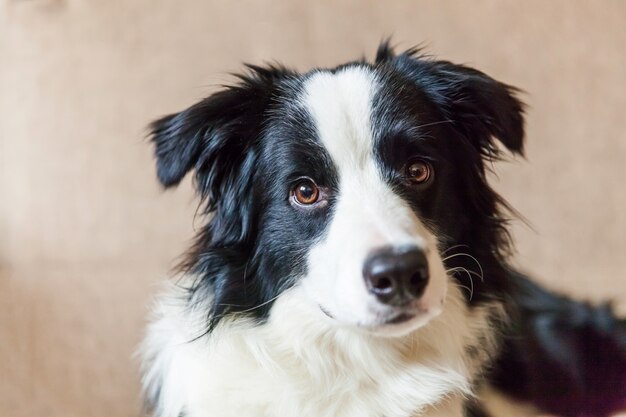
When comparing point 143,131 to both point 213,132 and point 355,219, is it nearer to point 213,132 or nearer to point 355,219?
point 213,132

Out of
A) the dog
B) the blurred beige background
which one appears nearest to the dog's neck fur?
the dog

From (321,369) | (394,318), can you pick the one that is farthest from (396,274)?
(321,369)

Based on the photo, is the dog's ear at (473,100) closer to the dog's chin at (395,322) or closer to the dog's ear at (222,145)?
the dog's ear at (222,145)

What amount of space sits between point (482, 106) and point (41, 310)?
146 cm

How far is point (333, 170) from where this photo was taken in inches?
63.0

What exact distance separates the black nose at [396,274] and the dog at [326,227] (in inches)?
5.0

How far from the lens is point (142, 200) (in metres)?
2.50

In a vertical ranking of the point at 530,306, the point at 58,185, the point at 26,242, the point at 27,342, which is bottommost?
the point at 530,306

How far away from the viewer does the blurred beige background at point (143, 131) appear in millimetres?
2324

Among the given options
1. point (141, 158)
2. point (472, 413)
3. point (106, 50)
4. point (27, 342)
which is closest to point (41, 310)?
point (27, 342)

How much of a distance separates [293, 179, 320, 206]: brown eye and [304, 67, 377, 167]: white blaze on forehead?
3.2 inches

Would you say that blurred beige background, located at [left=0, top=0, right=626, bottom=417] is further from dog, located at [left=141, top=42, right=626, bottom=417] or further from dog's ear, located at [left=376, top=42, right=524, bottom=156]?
dog's ear, located at [left=376, top=42, right=524, bottom=156]

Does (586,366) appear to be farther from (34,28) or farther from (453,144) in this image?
(34,28)

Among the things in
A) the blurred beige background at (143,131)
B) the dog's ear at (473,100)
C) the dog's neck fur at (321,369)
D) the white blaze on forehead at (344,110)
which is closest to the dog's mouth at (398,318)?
the dog's neck fur at (321,369)
